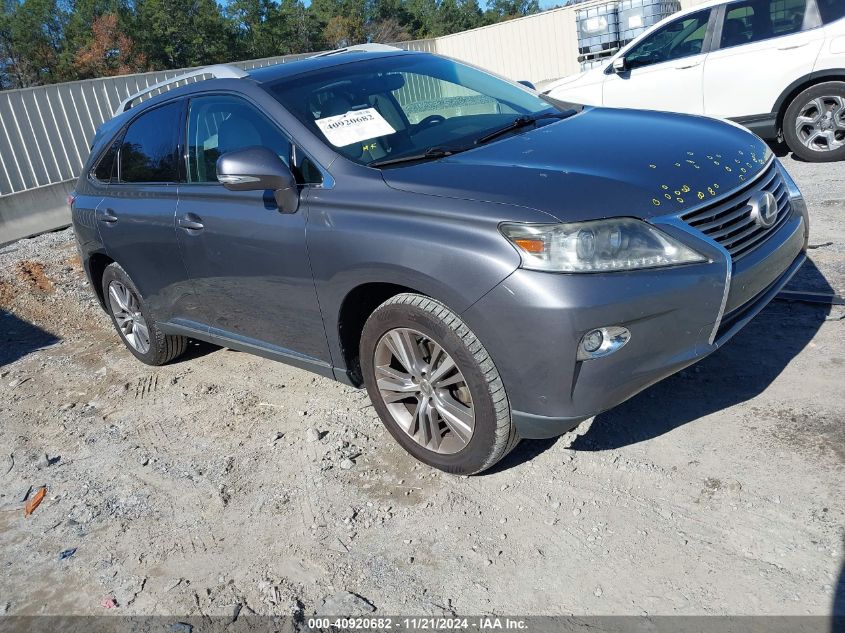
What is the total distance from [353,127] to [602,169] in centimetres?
124

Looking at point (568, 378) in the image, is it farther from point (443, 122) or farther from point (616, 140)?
point (443, 122)

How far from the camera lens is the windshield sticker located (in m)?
3.63

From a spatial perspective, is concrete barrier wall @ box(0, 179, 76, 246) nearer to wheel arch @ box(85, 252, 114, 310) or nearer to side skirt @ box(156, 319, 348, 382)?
wheel arch @ box(85, 252, 114, 310)

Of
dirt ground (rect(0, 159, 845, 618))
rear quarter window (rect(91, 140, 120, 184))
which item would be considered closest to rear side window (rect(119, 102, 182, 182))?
rear quarter window (rect(91, 140, 120, 184))

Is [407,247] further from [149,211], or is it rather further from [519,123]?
[149,211]

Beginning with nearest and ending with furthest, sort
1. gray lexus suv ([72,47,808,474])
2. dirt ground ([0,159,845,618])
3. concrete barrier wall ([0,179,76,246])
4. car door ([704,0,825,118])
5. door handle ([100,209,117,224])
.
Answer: dirt ground ([0,159,845,618]), gray lexus suv ([72,47,808,474]), door handle ([100,209,117,224]), car door ([704,0,825,118]), concrete barrier wall ([0,179,76,246])

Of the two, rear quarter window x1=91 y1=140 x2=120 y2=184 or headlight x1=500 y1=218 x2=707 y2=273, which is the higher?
rear quarter window x1=91 y1=140 x2=120 y2=184

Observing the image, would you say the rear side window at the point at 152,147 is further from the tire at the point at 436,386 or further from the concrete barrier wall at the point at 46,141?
the concrete barrier wall at the point at 46,141

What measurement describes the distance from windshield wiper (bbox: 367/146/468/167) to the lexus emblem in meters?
1.29

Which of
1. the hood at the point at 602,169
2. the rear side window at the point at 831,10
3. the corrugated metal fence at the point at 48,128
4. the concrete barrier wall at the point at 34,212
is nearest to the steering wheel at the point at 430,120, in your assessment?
the hood at the point at 602,169

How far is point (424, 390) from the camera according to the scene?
3350 mm

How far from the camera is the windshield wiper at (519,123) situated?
3.75 metres

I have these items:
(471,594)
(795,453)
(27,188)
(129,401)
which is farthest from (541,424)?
(27,188)

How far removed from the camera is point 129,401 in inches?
199
